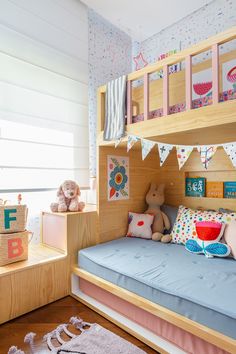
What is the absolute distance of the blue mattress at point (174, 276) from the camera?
109 cm

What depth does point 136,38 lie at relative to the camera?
2875mm

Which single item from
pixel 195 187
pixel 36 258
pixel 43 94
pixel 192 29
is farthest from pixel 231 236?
pixel 192 29

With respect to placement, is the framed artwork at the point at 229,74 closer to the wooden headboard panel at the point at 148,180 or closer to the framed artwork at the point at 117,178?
the wooden headboard panel at the point at 148,180

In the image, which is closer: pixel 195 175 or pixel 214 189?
pixel 214 189

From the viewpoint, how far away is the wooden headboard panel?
2133 millimetres

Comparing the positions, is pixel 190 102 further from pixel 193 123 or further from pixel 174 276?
pixel 174 276

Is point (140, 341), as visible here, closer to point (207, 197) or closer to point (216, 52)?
point (207, 197)

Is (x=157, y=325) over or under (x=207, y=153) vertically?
under

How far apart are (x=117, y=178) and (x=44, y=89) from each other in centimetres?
103

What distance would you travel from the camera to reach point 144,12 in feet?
8.07

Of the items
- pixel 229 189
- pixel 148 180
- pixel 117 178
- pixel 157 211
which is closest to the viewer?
pixel 229 189

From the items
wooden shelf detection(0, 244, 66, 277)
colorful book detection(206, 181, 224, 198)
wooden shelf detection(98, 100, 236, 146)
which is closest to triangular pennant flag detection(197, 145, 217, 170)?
wooden shelf detection(98, 100, 236, 146)

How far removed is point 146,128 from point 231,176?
100 centimetres

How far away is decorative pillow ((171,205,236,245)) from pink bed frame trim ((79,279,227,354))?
0.76 metres
